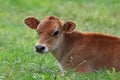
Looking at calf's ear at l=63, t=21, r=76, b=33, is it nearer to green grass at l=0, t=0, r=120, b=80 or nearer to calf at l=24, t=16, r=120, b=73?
calf at l=24, t=16, r=120, b=73

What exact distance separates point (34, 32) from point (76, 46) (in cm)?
413

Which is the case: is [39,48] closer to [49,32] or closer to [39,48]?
[39,48]

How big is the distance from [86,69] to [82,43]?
0.61 metres

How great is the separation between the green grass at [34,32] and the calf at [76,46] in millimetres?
378

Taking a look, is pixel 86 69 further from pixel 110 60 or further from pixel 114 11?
pixel 114 11

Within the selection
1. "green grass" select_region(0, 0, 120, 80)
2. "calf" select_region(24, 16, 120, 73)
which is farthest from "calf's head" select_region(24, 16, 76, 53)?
"green grass" select_region(0, 0, 120, 80)

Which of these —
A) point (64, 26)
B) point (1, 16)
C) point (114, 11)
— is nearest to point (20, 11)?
point (1, 16)

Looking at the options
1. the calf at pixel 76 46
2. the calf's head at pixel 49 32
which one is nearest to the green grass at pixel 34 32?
the calf at pixel 76 46

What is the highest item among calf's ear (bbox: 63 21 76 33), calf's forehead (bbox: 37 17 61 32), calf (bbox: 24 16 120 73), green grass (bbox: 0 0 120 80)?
calf's forehead (bbox: 37 17 61 32)

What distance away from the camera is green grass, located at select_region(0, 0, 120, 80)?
1075 centimetres

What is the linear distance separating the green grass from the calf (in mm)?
378

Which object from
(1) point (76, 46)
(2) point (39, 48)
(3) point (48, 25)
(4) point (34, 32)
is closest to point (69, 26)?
(1) point (76, 46)

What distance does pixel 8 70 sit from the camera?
1090 cm

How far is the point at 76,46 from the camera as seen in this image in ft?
38.7
